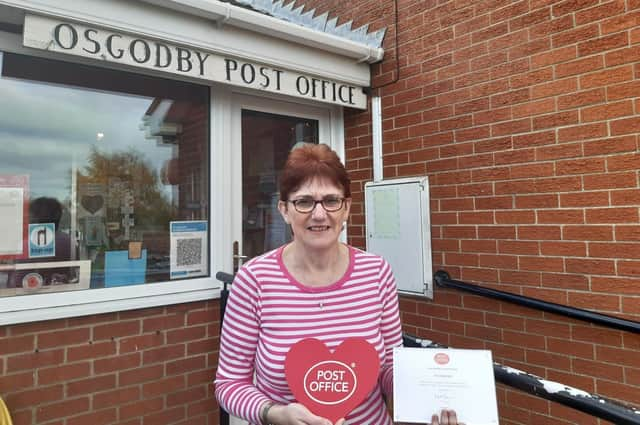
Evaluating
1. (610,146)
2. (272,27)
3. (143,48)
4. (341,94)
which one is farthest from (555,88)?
(143,48)

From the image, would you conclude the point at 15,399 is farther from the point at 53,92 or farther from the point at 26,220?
the point at 53,92

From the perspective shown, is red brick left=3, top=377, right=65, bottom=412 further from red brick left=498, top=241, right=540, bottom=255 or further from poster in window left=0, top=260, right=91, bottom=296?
red brick left=498, top=241, right=540, bottom=255

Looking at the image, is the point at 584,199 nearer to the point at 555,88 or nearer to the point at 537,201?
the point at 537,201

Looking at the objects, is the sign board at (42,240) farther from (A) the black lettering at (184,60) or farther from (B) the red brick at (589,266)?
(B) the red brick at (589,266)

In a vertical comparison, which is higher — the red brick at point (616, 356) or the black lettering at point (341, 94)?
the black lettering at point (341, 94)

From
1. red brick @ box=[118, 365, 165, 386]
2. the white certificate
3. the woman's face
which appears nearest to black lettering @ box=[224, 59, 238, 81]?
the woman's face

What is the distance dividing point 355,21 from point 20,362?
11.2 ft

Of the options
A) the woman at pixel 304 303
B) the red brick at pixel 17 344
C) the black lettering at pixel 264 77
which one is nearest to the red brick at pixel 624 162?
the woman at pixel 304 303

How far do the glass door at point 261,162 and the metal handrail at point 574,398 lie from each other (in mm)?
2070

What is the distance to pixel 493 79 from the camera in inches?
102

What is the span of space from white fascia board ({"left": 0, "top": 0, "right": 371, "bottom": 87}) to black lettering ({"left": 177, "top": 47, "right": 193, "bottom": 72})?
0.04 m

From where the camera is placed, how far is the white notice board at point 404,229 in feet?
9.52

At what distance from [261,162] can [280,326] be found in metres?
2.03

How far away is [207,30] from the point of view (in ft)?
8.18
